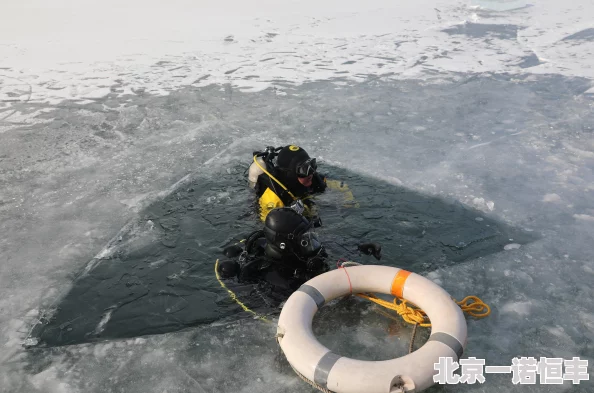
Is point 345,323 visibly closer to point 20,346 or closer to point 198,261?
point 198,261

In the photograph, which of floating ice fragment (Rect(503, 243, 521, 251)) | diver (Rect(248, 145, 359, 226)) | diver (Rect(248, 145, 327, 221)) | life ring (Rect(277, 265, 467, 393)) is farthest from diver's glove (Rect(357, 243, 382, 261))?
floating ice fragment (Rect(503, 243, 521, 251))

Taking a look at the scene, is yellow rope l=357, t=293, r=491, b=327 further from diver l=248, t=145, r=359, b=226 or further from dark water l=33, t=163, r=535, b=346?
diver l=248, t=145, r=359, b=226

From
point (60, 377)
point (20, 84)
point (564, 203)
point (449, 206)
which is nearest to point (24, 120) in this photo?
point (20, 84)

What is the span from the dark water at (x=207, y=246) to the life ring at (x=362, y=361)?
0.49 metres

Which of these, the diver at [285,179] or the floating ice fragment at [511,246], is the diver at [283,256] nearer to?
the diver at [285,179]

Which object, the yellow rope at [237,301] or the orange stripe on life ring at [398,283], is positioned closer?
the orange stripe on life ring at [398,283]

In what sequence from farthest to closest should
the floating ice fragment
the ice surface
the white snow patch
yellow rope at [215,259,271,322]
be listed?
the white snow patch
the floating ice fragment
yellow rope at [215,259,271,322]
the ice surface

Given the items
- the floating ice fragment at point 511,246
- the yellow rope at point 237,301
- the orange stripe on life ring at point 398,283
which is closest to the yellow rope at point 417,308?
the orange stripe on life ring at point 398,283

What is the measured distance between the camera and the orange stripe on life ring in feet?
12.3

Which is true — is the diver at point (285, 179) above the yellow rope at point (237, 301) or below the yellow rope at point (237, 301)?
above

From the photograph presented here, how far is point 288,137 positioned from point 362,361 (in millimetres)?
4640

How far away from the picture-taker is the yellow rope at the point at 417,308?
363 cm

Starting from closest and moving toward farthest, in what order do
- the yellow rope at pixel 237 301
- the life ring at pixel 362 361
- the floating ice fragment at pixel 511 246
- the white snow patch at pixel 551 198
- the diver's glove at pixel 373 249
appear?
1. the life ring at pixel 362 361
2. the yellow rope at pixel 237 301
3. the diver's glove at pixel 373 249
4. the floating ice fragment at pixel 511 246
5. the white snow patch at pixel 551 198

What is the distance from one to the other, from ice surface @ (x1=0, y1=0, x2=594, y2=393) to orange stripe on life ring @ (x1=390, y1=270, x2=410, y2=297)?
26 centimetres
